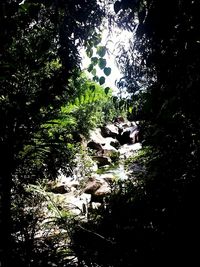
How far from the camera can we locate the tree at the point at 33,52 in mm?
1463

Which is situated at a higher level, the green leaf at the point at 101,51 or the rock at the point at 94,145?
the rock at the point at 94,145

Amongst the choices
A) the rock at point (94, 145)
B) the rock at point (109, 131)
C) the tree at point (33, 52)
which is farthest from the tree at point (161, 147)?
the rock at point (109, 131)

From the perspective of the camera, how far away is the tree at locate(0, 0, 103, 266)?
1.46 meters

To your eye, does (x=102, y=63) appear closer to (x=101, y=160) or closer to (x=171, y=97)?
(x=171, y=97)

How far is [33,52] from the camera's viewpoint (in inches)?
81.5

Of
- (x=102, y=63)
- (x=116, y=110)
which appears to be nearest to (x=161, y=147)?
(x=116, y=110)

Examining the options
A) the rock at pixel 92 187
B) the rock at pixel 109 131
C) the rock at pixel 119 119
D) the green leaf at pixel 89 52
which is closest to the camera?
the green leaf at pixel 89 52

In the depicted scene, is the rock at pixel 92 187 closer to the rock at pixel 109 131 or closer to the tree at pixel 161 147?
the tree at pixel 161 147

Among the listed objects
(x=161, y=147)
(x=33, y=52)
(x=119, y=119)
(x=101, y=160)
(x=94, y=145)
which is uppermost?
(x=119, y=119)

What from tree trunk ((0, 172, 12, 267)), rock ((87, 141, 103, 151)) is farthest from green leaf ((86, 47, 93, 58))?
rock ((87, 141, 103, 151))

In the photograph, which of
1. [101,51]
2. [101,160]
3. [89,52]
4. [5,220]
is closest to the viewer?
[101,51]

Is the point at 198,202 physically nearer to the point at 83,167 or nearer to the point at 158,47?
the point at 158,47

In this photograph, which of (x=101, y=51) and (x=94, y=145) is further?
(x=94, y=145)

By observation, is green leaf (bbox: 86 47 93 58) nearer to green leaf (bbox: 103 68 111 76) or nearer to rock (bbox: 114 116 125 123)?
green leaf (bbox: 103 68 111 76)
